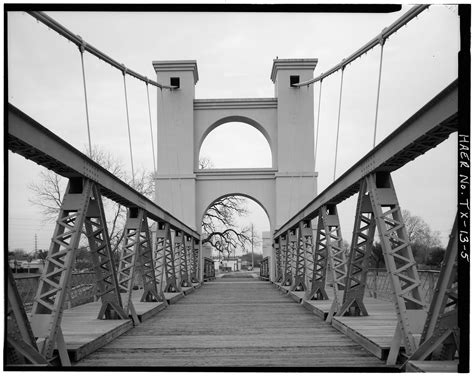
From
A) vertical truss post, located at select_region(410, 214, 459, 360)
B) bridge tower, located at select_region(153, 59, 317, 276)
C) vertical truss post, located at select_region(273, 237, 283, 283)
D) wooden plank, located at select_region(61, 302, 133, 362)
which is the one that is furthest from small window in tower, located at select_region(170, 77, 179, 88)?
vertical truss post, located at select_region(410, 214, 459, 360)

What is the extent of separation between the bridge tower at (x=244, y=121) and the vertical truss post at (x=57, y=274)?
1979cm

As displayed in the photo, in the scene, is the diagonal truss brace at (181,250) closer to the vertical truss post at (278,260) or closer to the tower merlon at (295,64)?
the vertical truss post at (278,260)

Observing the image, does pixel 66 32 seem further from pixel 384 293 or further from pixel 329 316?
pixel 384 293

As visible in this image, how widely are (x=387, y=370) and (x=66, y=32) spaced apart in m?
6.17

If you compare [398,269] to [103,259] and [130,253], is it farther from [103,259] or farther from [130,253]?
[130,253]

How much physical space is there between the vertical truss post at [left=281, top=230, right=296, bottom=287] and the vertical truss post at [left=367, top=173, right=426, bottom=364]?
41.1 ft

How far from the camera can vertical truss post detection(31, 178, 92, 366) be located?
589 cm

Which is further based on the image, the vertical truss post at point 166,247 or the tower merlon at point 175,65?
the tower merlon at point 175,65

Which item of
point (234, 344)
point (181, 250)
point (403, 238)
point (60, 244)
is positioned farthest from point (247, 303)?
point (60, 244)

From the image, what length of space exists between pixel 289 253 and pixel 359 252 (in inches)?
489

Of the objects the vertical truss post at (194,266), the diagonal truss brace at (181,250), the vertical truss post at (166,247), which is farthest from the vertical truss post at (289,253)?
the vertical truss post at (194,266)

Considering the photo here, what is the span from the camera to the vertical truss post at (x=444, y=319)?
4.88 m

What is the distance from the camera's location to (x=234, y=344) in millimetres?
7523

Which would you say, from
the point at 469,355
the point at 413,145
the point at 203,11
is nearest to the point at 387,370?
the point at 469,355
